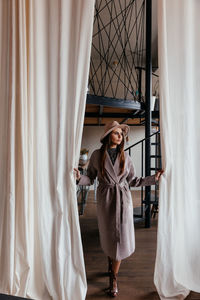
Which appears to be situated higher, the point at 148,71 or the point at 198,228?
the point at 148,71

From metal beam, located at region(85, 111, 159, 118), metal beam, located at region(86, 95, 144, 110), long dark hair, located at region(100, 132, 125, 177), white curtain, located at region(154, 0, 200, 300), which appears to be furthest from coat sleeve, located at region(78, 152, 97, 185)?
metal beam, located at region(85, 111, 159, 118)

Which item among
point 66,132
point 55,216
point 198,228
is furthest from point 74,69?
point 198,228

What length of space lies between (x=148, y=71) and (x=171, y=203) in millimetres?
2473

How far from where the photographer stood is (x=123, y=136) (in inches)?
77.0

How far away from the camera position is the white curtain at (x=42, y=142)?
170 cm

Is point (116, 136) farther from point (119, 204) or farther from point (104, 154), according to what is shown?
point (119, 204)

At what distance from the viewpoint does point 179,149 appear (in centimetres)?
184

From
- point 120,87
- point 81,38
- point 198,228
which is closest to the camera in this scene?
point 81,38

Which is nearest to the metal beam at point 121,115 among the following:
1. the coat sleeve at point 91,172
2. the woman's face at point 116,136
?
the woman's face at point 116,136

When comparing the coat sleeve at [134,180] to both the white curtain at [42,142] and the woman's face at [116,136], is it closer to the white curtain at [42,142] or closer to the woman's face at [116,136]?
the woman's face at [116,136]

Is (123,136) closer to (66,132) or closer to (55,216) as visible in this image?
(66,132)

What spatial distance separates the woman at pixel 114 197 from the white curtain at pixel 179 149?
0.80ft

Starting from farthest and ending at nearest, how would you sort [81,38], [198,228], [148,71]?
[148,71], [198,228], [81,38]

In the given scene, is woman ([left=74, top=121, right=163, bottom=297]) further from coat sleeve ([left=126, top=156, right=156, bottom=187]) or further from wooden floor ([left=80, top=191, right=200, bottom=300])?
wooden floor ([left=80, top=191, right=200, bottom=300])
